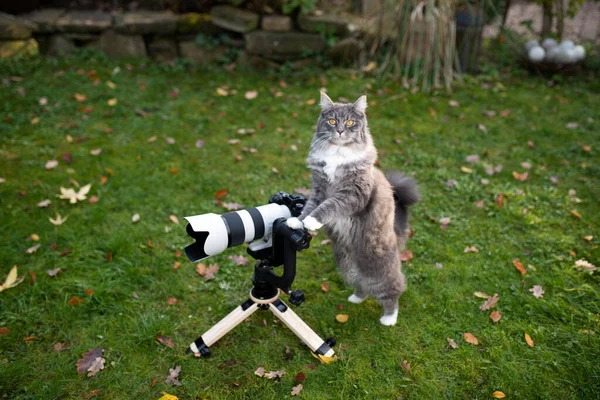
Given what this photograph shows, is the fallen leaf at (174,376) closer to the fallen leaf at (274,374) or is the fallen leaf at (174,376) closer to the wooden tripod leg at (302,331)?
the fallen leaf at (274,374)

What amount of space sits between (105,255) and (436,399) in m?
2.61

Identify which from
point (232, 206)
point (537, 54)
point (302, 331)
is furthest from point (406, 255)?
point (537, 54)

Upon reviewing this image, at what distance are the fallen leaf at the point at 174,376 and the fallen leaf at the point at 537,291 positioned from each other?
98.4 inches

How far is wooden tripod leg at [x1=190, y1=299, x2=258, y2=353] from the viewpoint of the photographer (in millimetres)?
2691

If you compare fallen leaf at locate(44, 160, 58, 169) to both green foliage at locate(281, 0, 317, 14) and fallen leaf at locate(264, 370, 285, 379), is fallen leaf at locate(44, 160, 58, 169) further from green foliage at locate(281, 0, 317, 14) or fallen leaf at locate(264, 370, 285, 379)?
green foliage at locate(281, 0, 317, 14)

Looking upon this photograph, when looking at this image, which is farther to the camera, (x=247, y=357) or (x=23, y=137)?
(x=23, y=137)

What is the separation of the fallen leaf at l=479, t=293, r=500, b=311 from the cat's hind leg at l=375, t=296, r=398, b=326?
0.64m

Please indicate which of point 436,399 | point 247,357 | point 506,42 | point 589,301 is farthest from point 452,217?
point 506,42

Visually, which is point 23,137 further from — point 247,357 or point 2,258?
point 247,357

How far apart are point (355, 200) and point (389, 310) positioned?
2.91 feet

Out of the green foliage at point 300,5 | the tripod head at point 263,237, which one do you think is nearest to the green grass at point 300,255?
the tripod head at point 263,237

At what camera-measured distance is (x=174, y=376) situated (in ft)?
8.49

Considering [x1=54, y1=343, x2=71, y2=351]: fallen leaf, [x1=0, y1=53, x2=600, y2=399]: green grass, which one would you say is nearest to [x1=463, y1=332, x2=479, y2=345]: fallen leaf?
[x1=0, y1=53, x2=600, y2=399]: green grass

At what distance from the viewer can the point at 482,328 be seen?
2.92m
